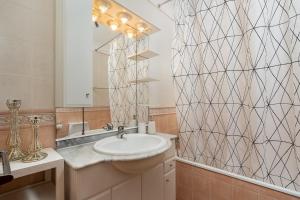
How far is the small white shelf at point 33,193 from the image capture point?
0.83 metres

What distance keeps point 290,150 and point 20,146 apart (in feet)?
5.11

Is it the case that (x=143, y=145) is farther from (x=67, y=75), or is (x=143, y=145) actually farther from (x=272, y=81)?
(x=272, y=81)

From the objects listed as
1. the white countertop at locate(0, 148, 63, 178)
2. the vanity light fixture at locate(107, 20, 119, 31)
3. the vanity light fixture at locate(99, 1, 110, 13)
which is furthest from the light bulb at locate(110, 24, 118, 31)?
the white countertop at locate(0, 148, 63, 178)

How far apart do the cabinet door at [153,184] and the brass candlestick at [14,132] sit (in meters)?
0.70

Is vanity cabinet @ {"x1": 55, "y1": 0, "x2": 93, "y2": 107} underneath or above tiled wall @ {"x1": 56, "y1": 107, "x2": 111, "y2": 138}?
above

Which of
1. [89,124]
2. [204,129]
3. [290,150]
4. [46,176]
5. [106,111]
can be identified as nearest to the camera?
[46,176]

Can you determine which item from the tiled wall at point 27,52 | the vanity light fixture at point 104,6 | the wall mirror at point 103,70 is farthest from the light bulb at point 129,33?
the tiled wall at point 27,52

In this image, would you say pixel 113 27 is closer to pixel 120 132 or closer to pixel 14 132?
pixel 120 132

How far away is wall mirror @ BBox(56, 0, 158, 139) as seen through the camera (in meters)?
1.02

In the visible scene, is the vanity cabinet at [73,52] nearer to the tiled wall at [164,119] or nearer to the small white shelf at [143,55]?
the small white shelf at [143,55]

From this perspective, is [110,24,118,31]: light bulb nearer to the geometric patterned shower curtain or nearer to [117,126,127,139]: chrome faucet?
the geometric patterned shower curtain

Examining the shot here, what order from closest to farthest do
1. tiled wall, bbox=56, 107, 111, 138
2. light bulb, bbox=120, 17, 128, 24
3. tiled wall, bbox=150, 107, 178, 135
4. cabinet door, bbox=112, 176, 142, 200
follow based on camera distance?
cabinet door, bbox=112, 176, 142, 200 < tiled wall, bbox=56, 107, 111, 138 < light bulb, bbox=120, 17, 128, 24 < tiled wall, bbox=150, 107, 178, 135

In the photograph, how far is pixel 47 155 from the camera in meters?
0.87

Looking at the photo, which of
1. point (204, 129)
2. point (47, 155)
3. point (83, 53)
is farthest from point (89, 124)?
point (204, 129)
